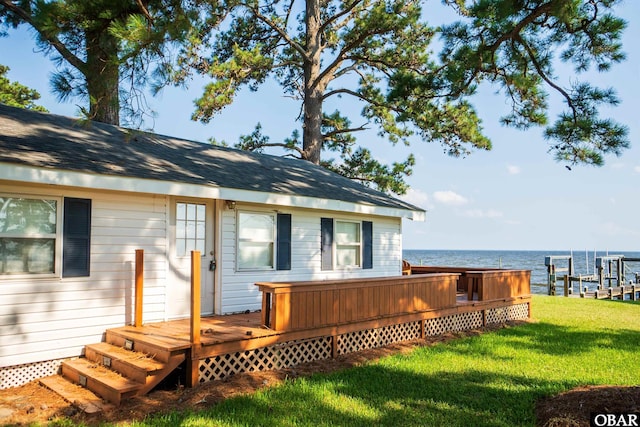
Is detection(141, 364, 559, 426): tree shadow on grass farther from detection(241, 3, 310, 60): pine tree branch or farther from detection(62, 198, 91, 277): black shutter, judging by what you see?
detection(241, 3, 310, 60): pine tree branch

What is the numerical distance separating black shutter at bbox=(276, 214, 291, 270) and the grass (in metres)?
2.87

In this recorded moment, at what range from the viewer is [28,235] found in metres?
6.32

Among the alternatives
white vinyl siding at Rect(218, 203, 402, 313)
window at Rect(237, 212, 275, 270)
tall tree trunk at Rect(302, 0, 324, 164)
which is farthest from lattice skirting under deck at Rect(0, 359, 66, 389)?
tall tree trunk at Rect(302, 0, 324, 164)

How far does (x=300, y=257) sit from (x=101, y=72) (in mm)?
5101

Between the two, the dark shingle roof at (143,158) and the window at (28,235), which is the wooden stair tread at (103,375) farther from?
the dark shingle roof at (143,158)

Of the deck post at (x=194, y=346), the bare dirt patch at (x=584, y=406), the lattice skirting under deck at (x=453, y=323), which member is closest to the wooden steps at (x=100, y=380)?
the deck post at (x=194, y=346)

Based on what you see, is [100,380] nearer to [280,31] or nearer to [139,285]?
[139,285]

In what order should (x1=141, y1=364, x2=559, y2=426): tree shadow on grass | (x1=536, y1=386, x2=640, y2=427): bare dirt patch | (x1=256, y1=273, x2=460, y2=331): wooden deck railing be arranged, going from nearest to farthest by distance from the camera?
(x1=536, y1=386, x2=640, y2=427): bare dirt patch, (x1=141, y1=364, x2=559, y2=426): tree shadow on grass, (x1=256, y1=273, x2=460, y2=331): wooden deck railing

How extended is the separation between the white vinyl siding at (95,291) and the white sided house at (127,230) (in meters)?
0.01

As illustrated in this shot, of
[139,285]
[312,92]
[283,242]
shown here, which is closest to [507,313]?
[283,242]

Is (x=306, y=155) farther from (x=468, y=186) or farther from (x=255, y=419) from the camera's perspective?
(x=468, y=186)

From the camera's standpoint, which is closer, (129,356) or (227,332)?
(129,356)

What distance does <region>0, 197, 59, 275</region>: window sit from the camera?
6.17m

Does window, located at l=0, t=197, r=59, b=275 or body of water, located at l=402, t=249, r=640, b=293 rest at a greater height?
window, located at l=0, t=197, r=59, b=275
